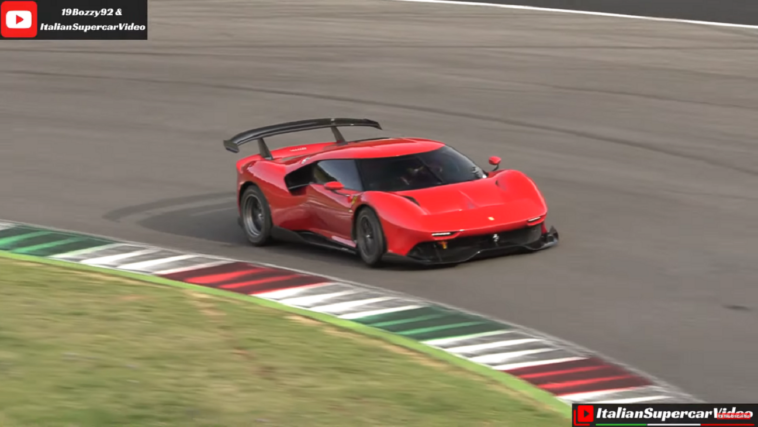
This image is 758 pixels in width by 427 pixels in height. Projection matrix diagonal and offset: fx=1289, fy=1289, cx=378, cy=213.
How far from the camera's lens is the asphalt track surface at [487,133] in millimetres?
11289

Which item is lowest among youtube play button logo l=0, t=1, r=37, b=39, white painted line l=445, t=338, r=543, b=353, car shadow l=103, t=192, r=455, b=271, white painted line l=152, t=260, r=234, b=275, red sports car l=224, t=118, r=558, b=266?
white painted line l=445, t=338, r=543, b=353

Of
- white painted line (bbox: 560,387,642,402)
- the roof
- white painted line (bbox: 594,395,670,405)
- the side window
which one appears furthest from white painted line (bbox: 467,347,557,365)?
the roof

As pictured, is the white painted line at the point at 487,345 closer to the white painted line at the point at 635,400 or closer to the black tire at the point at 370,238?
the white painted line at the point at 635,400

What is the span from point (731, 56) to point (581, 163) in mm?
8924

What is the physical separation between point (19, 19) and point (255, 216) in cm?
1730

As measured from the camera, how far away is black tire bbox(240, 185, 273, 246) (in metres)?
13.9

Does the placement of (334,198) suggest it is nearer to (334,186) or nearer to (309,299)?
(334,186)

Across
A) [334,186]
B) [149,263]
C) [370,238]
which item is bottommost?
[149,263]

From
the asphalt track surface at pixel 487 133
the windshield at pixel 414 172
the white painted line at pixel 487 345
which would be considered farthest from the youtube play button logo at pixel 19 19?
the white painted line at pixel 487 345

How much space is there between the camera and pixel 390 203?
12.4 metres

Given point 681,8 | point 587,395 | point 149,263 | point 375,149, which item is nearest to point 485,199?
point 375,149

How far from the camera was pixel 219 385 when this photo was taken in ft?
27.5

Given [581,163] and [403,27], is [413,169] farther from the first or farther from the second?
[403,27]

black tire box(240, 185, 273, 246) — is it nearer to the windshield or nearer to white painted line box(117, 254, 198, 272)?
white painted line box(117, 254, 198, 272)
